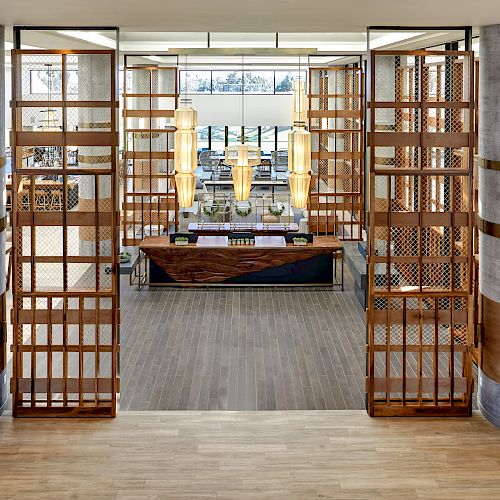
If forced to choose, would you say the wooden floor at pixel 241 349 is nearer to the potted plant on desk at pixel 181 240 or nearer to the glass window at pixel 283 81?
the potted plant on desk at pixel 181 240

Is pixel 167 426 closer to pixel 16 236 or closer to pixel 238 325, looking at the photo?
pixel 16 236

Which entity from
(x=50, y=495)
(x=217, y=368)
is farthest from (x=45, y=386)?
(x=217, y=368)

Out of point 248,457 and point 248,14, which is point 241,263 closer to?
point 248,457

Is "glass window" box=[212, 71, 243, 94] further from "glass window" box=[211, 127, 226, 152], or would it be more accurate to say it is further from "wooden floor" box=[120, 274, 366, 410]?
"wooden floor" box=[120, 274, 366, 410]

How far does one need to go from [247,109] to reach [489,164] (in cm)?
939

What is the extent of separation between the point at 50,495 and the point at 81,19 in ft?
11.1

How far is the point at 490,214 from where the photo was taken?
5.97 metres

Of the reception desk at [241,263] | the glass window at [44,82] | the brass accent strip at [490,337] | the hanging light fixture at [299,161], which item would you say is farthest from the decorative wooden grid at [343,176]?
the glass window at [44,82]

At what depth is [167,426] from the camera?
234 inches

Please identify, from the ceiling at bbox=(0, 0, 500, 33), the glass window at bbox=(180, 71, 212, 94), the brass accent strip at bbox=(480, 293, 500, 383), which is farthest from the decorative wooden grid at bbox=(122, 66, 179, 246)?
the glass window at bbox=(180, 71, 212, 94)

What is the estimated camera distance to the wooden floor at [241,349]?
7125 millimetres

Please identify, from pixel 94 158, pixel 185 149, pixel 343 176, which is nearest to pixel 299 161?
pixel 185 149

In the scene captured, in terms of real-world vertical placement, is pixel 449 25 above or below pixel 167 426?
above

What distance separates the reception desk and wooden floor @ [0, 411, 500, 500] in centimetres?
525
